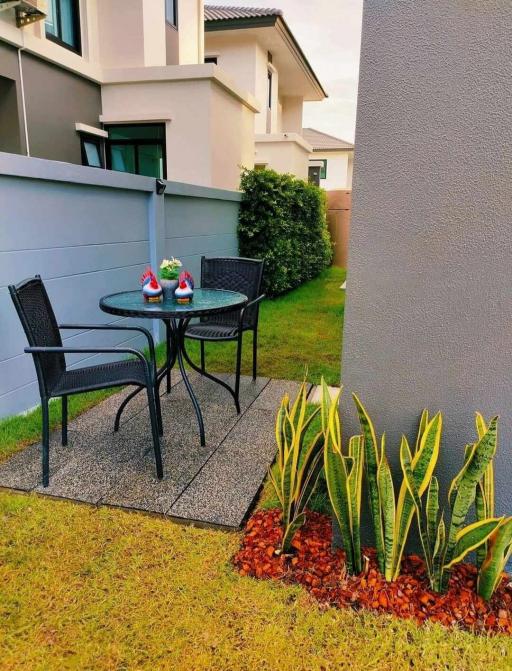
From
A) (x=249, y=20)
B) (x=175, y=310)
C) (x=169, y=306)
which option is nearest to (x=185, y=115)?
(x=249, y=20)

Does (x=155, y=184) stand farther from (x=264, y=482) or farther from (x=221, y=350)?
(x=264, y=482)

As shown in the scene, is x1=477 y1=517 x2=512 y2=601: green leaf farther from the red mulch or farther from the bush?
the bush

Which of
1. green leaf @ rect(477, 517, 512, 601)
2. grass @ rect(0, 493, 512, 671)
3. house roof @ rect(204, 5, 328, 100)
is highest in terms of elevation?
house roof @ rect(204, 5, 328, 100)

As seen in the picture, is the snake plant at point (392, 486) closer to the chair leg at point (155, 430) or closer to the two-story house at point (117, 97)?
the chair leg at point (155, 430)

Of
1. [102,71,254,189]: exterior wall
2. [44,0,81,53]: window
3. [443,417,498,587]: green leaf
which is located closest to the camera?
[443,417,498,587]: green leaf

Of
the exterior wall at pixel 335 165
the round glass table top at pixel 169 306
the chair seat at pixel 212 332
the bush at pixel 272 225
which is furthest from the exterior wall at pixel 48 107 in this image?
the exterior wall at pixel 335 165

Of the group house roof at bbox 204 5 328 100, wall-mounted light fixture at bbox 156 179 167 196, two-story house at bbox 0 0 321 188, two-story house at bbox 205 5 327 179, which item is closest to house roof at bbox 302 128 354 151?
two-story house at bbox 205 5 327 179

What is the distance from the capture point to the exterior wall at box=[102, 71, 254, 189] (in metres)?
8.55

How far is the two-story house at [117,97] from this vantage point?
24.4 ft

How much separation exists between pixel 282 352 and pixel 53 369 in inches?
112

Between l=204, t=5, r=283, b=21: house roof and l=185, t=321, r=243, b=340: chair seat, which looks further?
l=204, t=5, r=283, b=21: house roof

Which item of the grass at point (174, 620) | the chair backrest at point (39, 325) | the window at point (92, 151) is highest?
the window at point (92, 151)

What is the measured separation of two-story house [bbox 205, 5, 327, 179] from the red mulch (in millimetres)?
11500

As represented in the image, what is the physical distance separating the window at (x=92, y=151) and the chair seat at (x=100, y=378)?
687 centimetres
